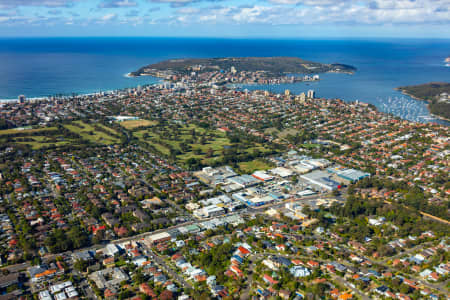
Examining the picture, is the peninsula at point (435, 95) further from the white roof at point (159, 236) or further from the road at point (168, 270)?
the road at point (168, 270)

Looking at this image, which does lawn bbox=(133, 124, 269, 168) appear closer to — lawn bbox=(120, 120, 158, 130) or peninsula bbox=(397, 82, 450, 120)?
lawn bbox=(120, 120, 158, 130)

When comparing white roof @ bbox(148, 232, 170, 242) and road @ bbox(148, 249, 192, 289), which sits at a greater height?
white roof @ bbox(148, 232, 170, 242)

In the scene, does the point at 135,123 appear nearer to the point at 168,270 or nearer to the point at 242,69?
the point at 168,270

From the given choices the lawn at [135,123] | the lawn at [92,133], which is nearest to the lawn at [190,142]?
the lawn at [135,123]

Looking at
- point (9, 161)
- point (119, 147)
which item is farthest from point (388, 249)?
point (9, 161)

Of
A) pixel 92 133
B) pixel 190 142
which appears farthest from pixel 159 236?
pixel 92 133

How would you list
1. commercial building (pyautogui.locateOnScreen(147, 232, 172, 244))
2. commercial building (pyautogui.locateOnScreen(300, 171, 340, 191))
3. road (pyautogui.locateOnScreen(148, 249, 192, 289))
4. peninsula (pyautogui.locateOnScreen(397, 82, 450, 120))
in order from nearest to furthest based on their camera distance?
road (pyautogui.locateOnScreen(148, 249, 192, 289)) → commercial building (pyautogui.locateOnScreen(147, 232, 172, 244)) → commercial building (pyautogui.locateOnScreen(300, 171, 340, 191)) → peninsula (pyautogui.locateOnScreen(397, 82, 450, 120))

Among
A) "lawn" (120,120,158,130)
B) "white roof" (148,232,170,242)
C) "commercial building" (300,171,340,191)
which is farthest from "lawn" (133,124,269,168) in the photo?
"white roof" (148,232,170,242)

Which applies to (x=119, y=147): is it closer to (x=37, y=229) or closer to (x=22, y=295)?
(x=37, y=229)
